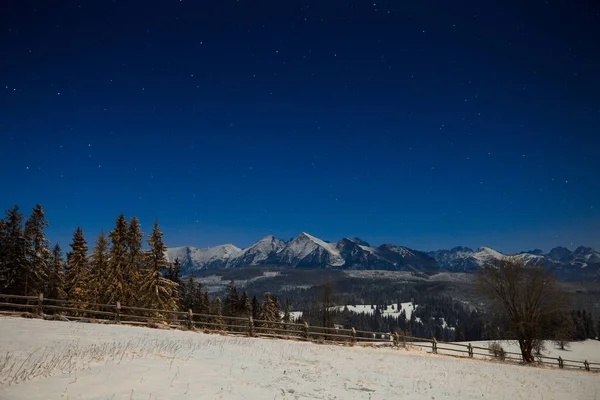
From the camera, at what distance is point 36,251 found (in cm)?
4031

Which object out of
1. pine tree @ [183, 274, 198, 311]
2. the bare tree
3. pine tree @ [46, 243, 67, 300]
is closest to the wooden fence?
the bare tree

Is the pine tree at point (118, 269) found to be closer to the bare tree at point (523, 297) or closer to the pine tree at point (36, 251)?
the pine tree at point (36, 251)

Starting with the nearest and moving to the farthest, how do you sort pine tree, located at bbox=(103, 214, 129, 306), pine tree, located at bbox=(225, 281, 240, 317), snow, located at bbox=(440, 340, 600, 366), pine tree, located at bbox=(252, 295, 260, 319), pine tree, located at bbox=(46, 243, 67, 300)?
pine tree, located at bbox=(103, 214, 129, 306) < pine tree, located at bbox=(46, 243, 67, 300) < pine tree, located at bbox=(225, 281, 240, 317) < pine tree, located at bbox=(252, 295, 260, 319) < snow, located at bbox=(440, 340, 600, 366)

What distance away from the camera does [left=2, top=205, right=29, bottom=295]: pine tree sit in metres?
38.4

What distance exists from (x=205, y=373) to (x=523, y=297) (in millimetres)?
36555

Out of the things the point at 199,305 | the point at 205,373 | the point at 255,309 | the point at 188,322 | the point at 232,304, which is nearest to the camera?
the point at 205,373

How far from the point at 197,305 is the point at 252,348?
175 feet

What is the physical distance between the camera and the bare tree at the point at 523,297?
36.8 metres

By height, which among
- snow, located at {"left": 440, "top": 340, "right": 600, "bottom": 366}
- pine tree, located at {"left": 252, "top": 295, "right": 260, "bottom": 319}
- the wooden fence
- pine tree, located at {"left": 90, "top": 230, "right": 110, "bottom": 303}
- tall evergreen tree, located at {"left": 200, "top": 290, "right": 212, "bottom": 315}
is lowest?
snow, located at {"left": 440, "top": 340, "right": 600, "bottom": 366}

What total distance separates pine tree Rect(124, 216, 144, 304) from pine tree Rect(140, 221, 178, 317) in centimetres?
178

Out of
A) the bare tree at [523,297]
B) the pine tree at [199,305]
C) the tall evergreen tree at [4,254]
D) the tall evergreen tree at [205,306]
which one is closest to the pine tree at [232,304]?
the tall evergreen tree at [205,306]

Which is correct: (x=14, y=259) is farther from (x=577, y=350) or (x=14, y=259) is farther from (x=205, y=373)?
(x=577, y=350)

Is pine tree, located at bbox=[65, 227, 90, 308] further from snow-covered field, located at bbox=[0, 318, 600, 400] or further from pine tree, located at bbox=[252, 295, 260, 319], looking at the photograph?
pine tree, located at bbox=[252, 295, 260, 319]

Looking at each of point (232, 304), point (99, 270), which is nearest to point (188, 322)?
point (99, 270)
